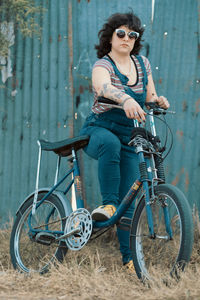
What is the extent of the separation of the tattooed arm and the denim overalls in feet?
0.60

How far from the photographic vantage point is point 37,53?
5.93m

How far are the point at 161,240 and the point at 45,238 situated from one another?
3.82 ft

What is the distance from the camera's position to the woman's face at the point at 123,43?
13.3ft

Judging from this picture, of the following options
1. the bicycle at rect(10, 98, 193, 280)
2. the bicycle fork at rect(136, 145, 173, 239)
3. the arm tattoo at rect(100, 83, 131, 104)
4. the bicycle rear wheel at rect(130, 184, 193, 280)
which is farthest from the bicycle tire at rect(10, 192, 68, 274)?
the arm tattoo at rect(100, 83, 131, 104)

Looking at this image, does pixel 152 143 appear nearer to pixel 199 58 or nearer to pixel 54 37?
pixel 199 58

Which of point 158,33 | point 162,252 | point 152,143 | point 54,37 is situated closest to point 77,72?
point 54,37

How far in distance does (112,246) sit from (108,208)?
1.39 m

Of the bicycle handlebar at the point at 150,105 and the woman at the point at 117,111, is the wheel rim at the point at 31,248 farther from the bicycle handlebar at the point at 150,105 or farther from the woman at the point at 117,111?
the bicycle handlebar at the point at 150,105

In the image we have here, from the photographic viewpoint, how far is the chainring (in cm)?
380

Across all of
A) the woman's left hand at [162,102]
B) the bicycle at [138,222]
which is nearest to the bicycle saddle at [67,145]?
the bicycle at [138,222]

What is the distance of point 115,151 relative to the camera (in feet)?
12.5

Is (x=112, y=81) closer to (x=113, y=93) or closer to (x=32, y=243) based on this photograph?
(x=113, y=93)

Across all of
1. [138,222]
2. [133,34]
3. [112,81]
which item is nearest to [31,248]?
[138,222]

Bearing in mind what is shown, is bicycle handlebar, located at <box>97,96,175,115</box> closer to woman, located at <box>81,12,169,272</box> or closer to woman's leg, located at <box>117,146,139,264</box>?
woman, located at <box>81,12,169,272</box>
